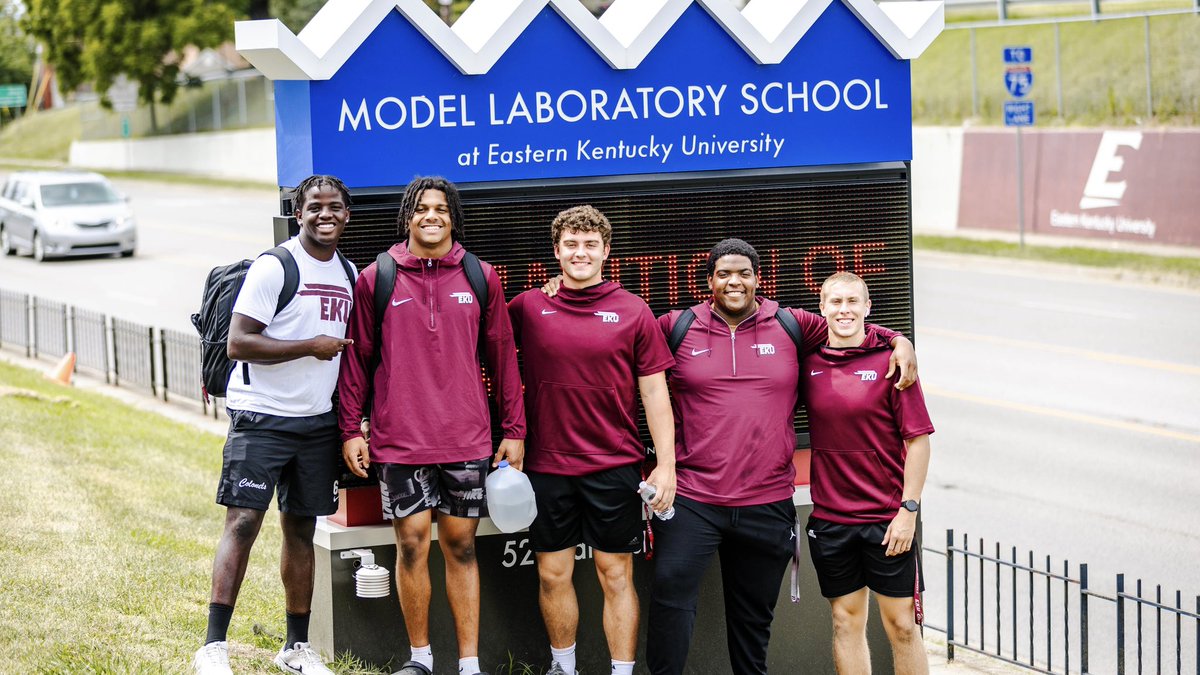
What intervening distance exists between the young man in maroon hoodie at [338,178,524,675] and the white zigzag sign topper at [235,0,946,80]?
2.50 feet

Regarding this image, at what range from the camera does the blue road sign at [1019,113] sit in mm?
25250

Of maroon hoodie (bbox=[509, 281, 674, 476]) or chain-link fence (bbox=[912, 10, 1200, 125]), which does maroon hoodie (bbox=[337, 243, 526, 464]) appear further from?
chain-link fence (bbox=[912, 10, 1200, 125])

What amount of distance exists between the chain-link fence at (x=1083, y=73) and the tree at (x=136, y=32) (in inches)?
1092

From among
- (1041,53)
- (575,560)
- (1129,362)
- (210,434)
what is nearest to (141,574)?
(575,560)

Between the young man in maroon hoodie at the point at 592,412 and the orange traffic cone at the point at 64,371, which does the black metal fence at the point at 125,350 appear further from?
the young man in maroon hoodie at the point at 592,412

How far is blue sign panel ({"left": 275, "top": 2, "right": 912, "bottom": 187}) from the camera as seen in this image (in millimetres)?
6715

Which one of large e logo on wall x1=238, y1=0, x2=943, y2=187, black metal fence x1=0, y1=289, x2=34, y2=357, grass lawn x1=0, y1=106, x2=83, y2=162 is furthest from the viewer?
grass lawn x1=0, y1=106, x2=83, y2=162

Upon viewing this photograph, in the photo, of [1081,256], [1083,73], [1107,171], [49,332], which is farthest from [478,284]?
[1083,73]

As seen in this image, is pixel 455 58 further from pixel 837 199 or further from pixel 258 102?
pixel 258 102

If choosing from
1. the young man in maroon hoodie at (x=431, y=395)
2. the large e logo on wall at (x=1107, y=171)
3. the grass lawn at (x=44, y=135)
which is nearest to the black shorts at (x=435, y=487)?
the young man in maroon hoodie at (x=431, y=395)

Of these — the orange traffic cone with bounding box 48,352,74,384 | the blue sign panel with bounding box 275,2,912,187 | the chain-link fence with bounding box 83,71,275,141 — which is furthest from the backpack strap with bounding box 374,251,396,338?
the chain-link fence with bounding box 83,71,275,141

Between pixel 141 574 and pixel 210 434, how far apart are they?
6421mm

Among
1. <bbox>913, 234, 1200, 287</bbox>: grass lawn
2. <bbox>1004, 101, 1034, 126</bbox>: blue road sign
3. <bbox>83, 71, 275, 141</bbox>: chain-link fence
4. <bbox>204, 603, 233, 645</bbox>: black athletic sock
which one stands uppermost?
<bbox>83, 71, 275, 141</bbox>: chain-link fence

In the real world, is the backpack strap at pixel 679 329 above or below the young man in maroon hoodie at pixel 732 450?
above
